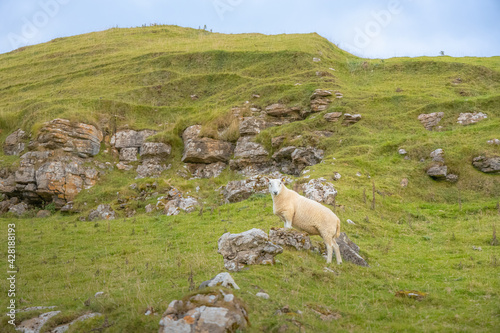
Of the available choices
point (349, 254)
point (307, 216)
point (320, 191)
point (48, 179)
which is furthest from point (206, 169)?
point (349, 254)

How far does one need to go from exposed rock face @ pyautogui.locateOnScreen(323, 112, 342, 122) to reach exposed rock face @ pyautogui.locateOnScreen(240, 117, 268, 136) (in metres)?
5.36

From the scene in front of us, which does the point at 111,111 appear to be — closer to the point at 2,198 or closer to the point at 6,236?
the point at 2,198

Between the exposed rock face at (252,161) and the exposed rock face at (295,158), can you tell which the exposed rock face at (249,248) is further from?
the exposed rock face at (252,161)

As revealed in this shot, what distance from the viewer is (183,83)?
4297cm

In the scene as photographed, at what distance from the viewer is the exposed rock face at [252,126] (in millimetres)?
32094

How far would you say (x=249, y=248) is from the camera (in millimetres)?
10812

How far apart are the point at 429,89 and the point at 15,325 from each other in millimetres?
37043

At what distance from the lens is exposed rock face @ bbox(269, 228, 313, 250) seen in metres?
12.6

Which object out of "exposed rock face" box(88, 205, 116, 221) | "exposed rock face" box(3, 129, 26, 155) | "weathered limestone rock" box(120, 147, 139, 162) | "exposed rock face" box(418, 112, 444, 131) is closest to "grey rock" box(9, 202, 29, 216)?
"exposed rock face" box(3, 129, 26, 155)

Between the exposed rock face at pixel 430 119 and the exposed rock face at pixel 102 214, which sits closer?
the exposed rock face at pixel 102 214

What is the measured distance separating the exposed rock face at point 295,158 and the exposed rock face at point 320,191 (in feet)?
23.0

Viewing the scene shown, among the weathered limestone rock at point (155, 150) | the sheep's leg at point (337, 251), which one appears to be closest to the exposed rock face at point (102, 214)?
the weathered limestone rock at point (155, 150)

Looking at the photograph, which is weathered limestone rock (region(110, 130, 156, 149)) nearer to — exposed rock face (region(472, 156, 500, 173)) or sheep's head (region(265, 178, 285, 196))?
sheep's head (region(265, 178, 285, 196))

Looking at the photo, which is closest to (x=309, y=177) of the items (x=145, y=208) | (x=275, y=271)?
(x=145, y=208)
